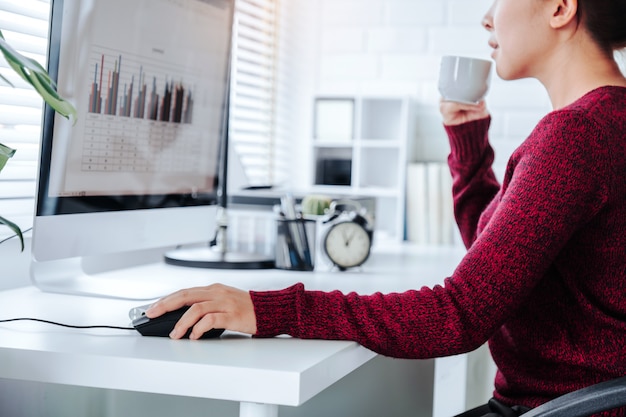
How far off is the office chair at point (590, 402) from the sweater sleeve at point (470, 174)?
666mm

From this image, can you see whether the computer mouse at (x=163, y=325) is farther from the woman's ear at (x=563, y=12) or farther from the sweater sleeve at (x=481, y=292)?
the woman's ear at (x=563, y=12)

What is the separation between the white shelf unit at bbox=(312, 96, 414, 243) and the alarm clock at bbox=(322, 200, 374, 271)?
117 cm

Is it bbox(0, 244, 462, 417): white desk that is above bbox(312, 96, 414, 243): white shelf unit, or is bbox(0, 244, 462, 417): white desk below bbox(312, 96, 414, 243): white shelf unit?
below

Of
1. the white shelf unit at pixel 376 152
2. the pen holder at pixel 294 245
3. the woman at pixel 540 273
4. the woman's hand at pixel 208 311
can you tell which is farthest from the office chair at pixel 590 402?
the white shelf unit at pixel 376 152

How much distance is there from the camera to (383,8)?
10.5 feet

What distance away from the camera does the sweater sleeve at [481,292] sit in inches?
37.7

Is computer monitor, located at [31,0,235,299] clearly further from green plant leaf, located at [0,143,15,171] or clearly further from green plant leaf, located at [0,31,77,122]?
green plant leaf, located at [0,31,77,122]

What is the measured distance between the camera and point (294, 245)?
1.78m

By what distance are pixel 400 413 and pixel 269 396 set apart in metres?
1.06

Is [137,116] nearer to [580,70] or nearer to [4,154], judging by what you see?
[4,154]

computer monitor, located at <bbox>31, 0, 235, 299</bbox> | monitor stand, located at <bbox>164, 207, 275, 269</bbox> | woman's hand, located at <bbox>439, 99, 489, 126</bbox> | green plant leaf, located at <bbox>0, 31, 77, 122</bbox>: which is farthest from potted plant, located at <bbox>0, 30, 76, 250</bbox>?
woman's hand, located at <bbox>439, 99, 489, 126</bbox>

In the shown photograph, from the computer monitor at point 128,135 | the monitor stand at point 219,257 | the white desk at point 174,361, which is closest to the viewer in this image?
the white desk at point 174,361

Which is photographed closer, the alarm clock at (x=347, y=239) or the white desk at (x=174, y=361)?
the white desk at (x=174, y=361)

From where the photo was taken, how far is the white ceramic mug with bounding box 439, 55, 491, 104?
1573mm
